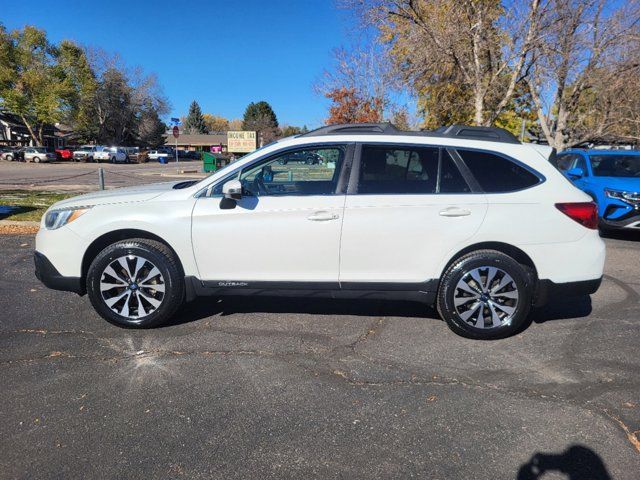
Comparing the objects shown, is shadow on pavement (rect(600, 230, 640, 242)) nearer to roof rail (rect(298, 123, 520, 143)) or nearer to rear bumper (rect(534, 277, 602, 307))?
rear bumper (rect(534, 277, 602, 307))

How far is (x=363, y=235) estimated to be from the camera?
12.6 ft

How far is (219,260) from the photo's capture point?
3.97 m

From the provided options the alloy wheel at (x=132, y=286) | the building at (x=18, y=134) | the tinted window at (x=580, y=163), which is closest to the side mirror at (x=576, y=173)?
the tinted window at (x=580, y=163)

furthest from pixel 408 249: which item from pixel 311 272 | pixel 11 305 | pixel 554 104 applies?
pixel 554 104

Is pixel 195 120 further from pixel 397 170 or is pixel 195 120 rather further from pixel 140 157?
pixel 397 170

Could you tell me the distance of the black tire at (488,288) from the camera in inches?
152

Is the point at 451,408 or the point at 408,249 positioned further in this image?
the point at 408,249

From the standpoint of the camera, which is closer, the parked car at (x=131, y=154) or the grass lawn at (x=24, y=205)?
the grass lawn at (x=24, y=205)

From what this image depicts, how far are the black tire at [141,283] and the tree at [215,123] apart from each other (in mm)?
152413

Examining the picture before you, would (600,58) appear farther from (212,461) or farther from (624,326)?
(212,461)

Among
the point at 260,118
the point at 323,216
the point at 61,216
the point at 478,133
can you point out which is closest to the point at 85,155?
the point at 260,118

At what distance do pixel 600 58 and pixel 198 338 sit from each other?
18.1m

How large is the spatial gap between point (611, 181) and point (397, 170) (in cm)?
627

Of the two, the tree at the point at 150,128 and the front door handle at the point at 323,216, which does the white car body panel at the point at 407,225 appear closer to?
the front door handle at the point at 323,216
